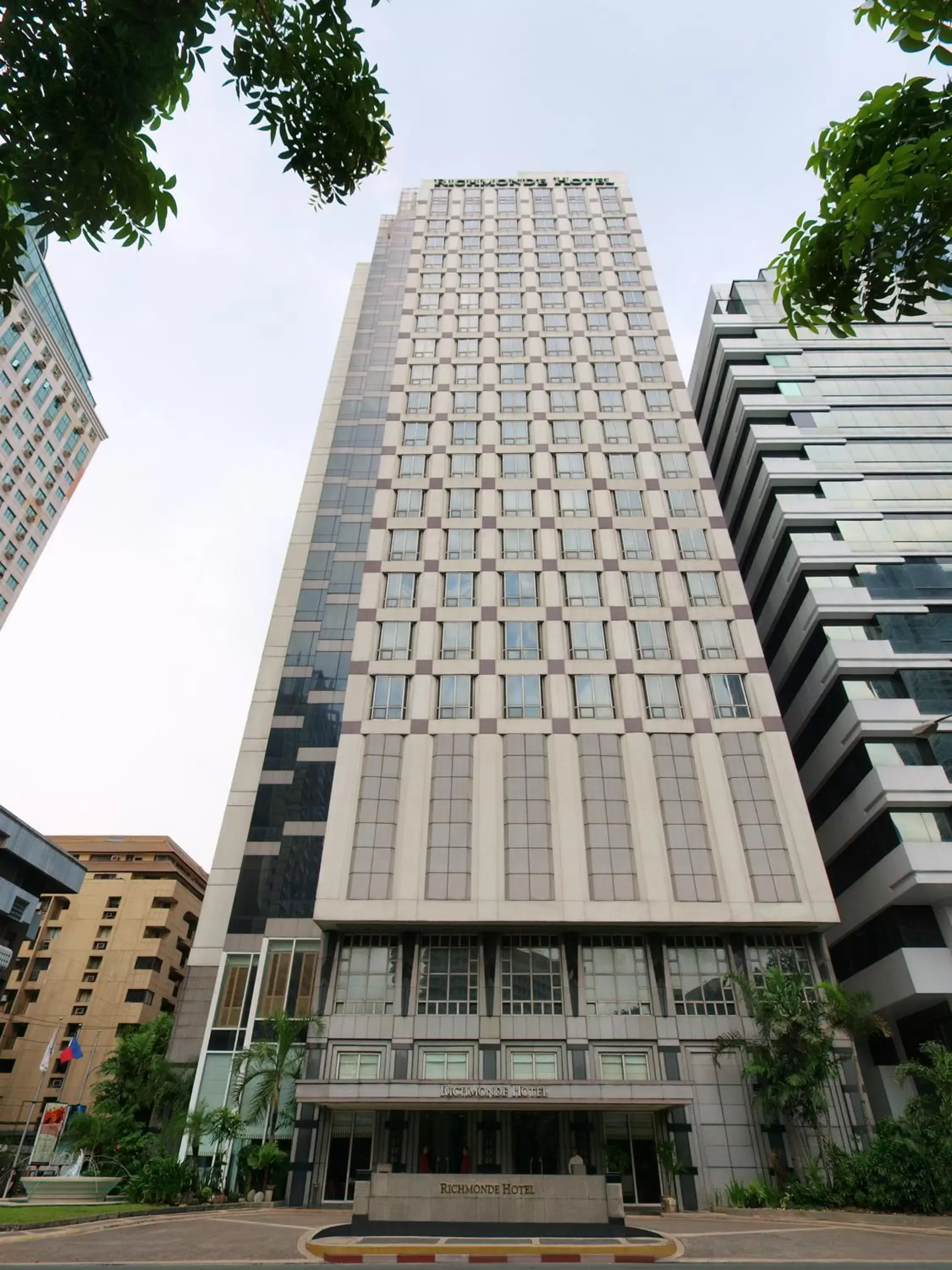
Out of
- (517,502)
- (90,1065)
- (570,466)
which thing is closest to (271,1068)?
(517,502)

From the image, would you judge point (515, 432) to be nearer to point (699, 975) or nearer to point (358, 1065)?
point (699, 975)

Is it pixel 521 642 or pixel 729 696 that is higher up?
pixel 521 642

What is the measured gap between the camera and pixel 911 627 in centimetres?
3969

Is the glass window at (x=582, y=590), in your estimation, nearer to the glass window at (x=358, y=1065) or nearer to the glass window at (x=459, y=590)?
the glass window at (x=459, y=590)

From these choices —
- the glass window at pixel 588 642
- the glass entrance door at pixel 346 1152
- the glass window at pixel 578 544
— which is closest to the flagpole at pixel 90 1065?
the glass entrance door at pixel 346 1152

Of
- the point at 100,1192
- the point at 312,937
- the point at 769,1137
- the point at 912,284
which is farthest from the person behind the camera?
the point at 312,937

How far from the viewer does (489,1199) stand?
1788 centimetres

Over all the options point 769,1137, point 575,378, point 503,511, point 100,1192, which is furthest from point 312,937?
point 575,378

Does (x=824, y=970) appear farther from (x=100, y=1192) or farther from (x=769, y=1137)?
(x=100, y=1192)

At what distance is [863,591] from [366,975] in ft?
108

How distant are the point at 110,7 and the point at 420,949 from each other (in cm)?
3155

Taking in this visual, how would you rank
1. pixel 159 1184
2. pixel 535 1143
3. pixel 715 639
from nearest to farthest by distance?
1. pixel 159 1184
2. pixel 535 1143
3. pixel 715 639

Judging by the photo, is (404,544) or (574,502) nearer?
(404,544)

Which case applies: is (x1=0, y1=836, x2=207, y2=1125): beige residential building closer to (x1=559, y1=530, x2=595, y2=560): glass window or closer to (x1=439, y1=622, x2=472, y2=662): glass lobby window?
(x1=439, y1=622, x2=472, y2=662): glass lobby window
